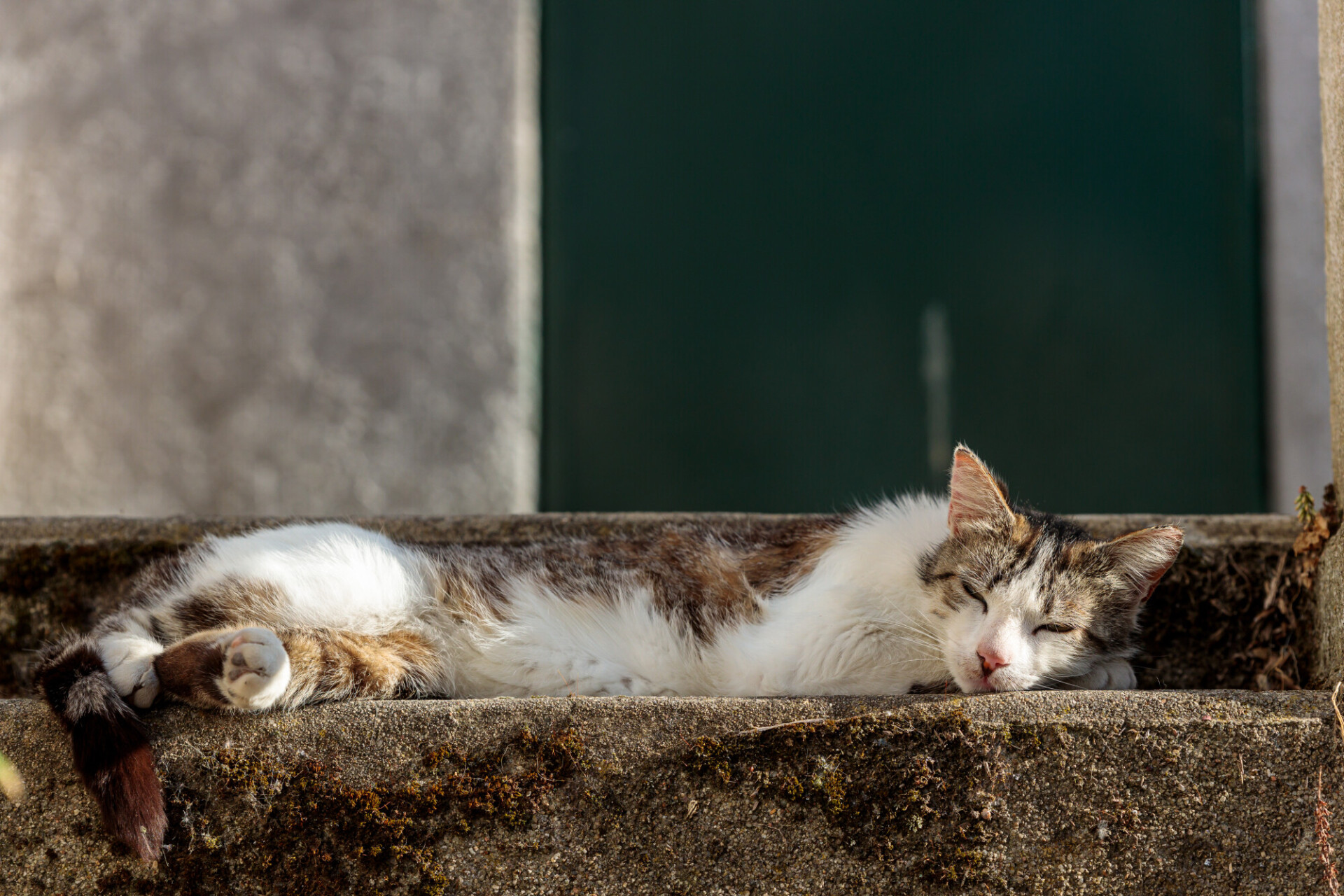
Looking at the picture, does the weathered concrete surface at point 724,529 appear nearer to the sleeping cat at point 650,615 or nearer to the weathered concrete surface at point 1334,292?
the weathered concrete surface at point 1334,292

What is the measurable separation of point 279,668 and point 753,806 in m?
0.83

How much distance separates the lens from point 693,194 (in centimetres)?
451

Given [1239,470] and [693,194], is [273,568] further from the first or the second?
[1239,470]

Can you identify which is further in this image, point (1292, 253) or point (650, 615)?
point (1292, 253)

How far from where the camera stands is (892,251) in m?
4.40

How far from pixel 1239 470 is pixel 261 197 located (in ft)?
14.9

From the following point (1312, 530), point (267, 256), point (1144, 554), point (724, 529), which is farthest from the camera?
point (267, 256)

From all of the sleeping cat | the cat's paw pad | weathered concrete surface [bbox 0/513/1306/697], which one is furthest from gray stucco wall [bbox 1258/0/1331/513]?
the cat's paw pad

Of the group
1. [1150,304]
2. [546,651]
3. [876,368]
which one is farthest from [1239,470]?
[546,651]

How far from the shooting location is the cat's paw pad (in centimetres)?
169

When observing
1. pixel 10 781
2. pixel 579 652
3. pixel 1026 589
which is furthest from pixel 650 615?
pixel 10 781

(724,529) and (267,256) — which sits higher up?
(267,256)

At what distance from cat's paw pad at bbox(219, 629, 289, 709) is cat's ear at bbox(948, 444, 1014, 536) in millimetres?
1345

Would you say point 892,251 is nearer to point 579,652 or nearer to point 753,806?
point 579,652
